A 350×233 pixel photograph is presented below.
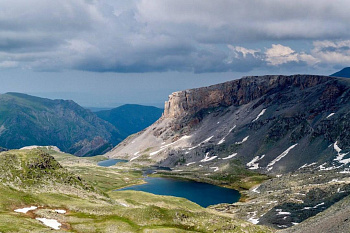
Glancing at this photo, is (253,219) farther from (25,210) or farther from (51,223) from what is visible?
(25,210)

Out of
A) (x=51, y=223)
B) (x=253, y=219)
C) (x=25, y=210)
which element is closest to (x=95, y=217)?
(x=51, y=223)

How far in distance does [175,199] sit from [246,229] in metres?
70.7

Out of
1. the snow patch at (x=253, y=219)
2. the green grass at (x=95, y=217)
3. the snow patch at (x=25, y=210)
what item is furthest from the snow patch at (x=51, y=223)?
the snow patch at (x=253, y=219)

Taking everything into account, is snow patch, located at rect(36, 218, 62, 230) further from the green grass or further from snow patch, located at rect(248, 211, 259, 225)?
snow patch, located at rect(248, 211, 259, 225)

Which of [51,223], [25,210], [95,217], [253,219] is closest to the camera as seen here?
[51,223]

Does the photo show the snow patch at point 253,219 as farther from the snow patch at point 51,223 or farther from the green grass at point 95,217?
the snow patch at point 51,223

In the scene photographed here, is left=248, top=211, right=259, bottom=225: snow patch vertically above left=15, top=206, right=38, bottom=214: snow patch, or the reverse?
left=15, top=206, right=38, bottom=214: snow patch

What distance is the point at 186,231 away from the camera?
79312 millimetres

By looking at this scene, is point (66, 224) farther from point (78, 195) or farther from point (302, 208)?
point (302, 208)

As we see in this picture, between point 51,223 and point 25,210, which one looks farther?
point 25,210

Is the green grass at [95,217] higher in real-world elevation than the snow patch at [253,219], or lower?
higher

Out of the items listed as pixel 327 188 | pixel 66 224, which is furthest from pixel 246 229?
pixel 327 188

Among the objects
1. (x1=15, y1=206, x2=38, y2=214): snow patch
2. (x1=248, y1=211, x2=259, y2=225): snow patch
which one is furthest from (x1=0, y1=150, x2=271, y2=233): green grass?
(x1=248, y1=211, x2=259, y2=225): snow patch

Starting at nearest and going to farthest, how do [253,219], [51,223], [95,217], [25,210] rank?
1. [51,223]
2. [95,217]
3. [25,210]
4. [253,219]
